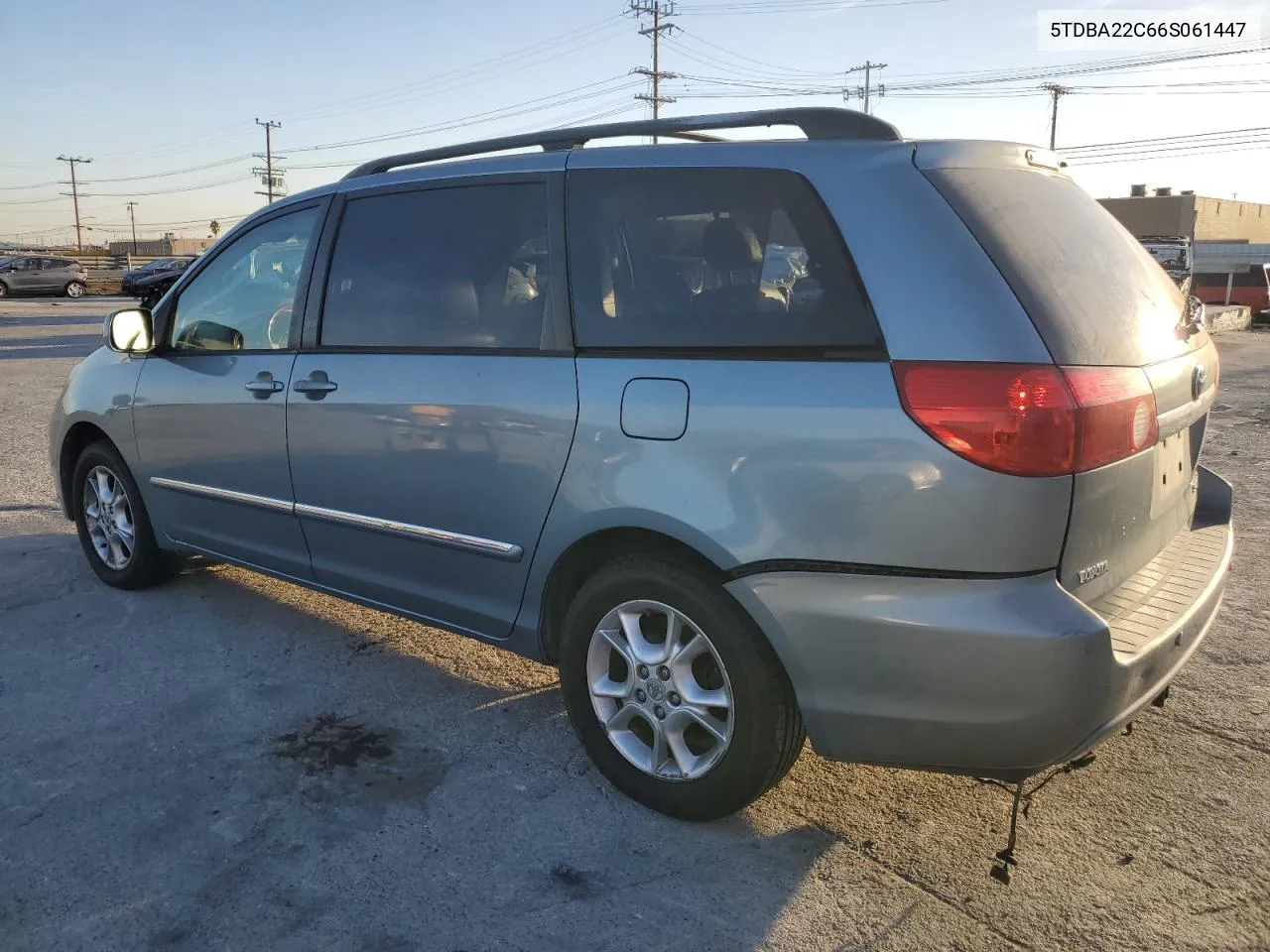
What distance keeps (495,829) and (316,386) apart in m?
1.71

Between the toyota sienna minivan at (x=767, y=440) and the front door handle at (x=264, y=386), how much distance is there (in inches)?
2.4

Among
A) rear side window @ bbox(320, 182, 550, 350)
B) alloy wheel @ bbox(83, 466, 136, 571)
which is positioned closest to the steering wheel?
rear side window @ bbox(320, 182, 550, 350)

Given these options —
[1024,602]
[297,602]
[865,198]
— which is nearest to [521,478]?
[865,198]

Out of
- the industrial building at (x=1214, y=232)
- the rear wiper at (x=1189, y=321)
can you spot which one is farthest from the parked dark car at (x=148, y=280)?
the rear wiper at (x=1189, y=321)

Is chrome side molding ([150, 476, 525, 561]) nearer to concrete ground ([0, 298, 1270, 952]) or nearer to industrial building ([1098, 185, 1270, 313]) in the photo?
concrete ground ([0, 298, 1270, 952])

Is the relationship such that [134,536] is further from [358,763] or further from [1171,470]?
[1171,470]

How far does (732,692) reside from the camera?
261cm

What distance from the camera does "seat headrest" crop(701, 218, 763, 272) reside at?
8.65 ft

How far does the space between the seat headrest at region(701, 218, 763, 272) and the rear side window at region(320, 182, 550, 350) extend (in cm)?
57

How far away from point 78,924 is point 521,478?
1.59 metres

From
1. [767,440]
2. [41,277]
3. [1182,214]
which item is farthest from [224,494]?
[1182,214]

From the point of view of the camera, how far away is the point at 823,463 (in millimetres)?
2359

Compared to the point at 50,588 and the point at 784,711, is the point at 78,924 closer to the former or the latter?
the point at 784,711

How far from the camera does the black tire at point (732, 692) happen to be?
2572 mm
